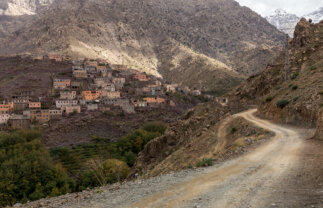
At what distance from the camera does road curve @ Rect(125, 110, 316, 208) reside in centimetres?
580

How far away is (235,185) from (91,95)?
78624 millimetres

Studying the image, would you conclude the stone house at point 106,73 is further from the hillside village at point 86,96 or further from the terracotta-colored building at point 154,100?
the terracotta-colored building at point 154,100

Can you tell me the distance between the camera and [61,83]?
284ft

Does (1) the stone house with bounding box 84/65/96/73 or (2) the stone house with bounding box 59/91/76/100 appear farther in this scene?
(1) the stone house with bounding box 84/65/96/73

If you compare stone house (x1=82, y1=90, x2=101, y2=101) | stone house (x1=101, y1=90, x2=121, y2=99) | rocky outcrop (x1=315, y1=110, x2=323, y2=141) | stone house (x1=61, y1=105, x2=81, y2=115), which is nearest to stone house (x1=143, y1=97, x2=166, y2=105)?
stone house (x1=101, y1=90, x2=121, y2=99)

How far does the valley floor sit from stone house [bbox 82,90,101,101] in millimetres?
75528

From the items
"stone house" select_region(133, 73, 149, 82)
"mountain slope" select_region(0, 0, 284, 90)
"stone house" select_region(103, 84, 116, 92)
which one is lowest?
"stone house" select_region(103, 84, 116, 92)

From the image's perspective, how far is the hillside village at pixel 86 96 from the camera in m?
67.1

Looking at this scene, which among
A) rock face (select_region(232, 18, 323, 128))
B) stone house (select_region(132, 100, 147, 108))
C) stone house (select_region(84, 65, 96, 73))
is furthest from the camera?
stone house (select_region(84, 65, 96, 73))

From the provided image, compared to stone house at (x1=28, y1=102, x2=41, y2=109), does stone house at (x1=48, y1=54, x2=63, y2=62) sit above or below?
above

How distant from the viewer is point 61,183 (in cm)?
3766

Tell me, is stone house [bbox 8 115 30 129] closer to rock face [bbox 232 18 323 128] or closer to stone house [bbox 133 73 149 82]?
stone house [bbox 133 73 149 82]

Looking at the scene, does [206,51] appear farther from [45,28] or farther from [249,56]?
[45,28]

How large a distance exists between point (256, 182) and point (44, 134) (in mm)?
63050
